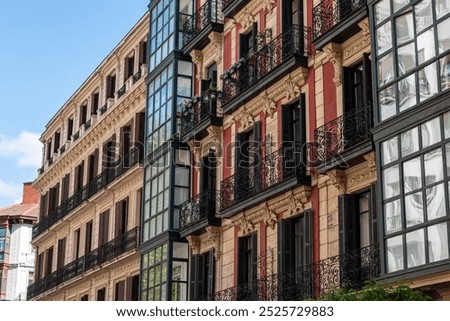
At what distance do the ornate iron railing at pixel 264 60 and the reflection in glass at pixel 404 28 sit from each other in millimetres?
5483

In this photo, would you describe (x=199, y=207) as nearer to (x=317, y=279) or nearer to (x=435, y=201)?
(x=317, y=279)

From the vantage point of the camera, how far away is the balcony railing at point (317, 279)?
21.4 metres

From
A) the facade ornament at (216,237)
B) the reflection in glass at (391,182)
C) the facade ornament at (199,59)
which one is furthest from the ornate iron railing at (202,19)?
the reflection in glass at (391,182)

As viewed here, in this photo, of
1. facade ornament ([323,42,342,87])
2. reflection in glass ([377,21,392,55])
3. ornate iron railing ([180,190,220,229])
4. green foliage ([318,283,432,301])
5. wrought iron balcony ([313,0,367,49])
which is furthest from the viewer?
ornate iron railing ([180,190,220,229])

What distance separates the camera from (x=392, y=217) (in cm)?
1948

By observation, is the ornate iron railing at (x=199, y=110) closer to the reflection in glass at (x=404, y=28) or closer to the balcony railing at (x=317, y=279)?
the balcony railing at (x=317, y=279)

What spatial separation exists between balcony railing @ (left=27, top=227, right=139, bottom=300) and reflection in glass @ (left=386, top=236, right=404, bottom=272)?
720 inches

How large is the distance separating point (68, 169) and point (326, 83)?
2701cm

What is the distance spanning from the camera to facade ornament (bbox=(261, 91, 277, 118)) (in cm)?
2727

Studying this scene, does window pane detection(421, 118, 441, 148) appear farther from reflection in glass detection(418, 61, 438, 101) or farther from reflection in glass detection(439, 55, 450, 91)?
reflection in glass detection(439, 55, 450, 91)

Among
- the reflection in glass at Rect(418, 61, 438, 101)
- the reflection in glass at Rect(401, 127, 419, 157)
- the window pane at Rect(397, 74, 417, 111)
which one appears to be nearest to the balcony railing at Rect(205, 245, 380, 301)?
the reflection in glass at Rect(401, 127, 419, 157)

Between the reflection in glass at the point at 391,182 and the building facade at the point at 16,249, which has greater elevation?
the building facade at the point at 16,249
